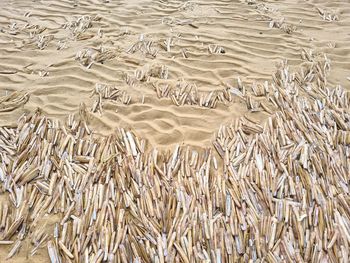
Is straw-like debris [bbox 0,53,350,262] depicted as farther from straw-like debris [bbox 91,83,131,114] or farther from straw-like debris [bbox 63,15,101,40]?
straw-like debris [bbox 63,15,101,40]

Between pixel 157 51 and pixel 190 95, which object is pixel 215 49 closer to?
pixel 157 51

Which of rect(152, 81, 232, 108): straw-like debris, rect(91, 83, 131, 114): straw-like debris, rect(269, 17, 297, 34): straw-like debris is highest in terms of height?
rect(269, 17, 297, 34): straw-like debris

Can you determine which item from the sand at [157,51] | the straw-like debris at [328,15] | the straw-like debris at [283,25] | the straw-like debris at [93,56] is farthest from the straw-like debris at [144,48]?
the straw-like debris at [328,15]

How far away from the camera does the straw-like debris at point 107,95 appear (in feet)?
10.5

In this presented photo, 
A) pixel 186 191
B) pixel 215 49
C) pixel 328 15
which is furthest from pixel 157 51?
pixel 328 15

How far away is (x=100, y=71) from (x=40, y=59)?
0.77 meters

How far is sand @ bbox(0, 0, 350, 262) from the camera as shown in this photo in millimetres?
3053

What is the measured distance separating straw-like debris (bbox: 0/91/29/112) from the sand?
44mm

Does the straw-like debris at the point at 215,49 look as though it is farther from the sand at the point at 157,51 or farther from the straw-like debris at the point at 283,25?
the straw-like debris at the point at 283,25

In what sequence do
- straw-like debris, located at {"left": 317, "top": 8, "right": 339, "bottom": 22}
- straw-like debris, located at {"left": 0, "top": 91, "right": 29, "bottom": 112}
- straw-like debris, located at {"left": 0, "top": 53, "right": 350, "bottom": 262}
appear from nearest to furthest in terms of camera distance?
straw-like debris, located at {"left": 0, "top": 53, "right": 350, "bottom": 262} < straw-like debris, located at {"left": 0, "top": 91, "right": 29, "bottom": 112} < straw-like debris, located at {"left": 317, "top": 8, "right": 339, "bottom": 22}

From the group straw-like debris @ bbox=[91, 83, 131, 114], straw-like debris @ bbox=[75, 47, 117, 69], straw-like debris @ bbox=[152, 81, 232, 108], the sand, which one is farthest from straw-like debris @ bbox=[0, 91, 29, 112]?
straw-like debris @ bbox=[152, 81, 232, 108]

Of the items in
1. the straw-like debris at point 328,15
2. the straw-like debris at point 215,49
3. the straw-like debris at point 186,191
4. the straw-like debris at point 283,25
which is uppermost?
the straw-like debris at point 328,15

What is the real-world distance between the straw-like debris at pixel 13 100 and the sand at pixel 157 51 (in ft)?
0.14

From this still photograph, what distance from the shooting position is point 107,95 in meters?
3.29
